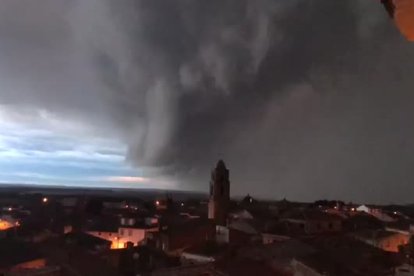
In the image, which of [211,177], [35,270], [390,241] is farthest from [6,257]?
[390,241]

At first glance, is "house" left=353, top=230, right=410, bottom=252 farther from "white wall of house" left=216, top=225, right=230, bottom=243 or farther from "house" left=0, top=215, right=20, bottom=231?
"house" left=0, top=215, right=20, bottom=231

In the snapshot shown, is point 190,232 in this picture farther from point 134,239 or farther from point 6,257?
point 6,257

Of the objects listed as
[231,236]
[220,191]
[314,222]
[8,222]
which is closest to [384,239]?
[314,222]

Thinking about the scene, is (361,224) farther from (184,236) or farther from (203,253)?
(203,253)

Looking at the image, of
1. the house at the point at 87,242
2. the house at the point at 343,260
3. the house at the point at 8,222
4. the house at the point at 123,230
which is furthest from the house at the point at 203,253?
the house at the point at 8,222

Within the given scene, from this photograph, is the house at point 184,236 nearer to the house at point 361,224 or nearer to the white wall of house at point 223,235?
the white wall of house at point 223,235
